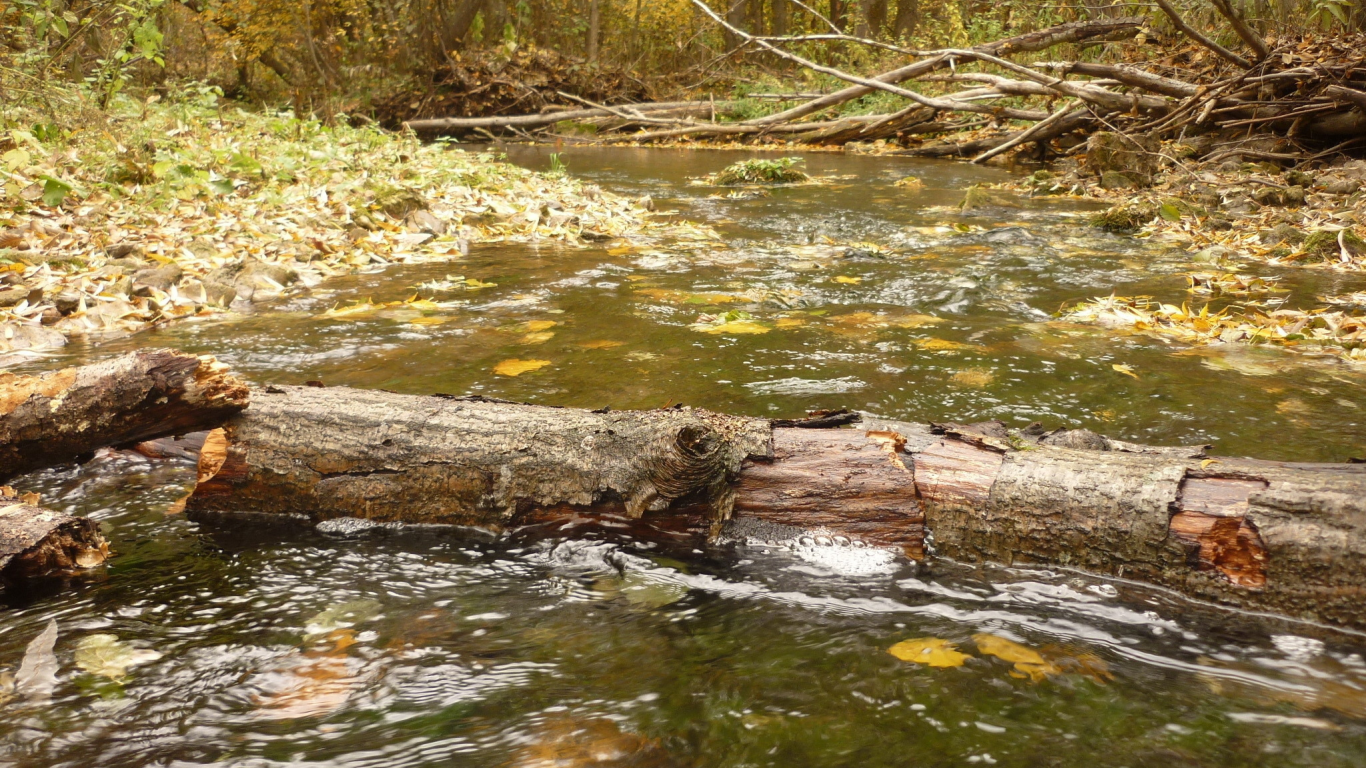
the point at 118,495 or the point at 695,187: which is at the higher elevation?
the point at 695,187

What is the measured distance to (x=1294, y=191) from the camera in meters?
7.77

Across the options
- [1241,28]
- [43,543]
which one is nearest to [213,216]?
[43,543]

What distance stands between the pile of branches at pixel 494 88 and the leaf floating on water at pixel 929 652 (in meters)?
20.6

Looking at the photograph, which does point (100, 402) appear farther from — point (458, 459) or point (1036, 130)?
point (1036, 130)

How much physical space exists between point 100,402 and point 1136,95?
11274mm

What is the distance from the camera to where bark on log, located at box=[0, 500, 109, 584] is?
2.13 meters

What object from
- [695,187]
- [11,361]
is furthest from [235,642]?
[695,187]

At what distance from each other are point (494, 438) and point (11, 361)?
307 cm

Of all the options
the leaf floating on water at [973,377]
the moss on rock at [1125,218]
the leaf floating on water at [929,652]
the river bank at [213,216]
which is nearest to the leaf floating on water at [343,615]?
the leaf floating on water at [929,652]

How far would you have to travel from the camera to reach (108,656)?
1904mm

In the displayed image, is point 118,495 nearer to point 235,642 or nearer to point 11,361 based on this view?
point 235,642

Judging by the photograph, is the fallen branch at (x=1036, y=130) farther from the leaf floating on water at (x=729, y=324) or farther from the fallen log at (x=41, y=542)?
the fallen log at (x=41, y=542)

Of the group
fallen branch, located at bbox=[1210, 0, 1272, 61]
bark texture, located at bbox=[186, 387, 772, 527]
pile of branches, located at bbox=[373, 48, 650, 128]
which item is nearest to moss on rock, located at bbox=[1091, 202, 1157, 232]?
fallen branch, located at bbox=[1210, 0, 1272, 61]

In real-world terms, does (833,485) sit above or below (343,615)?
above
